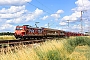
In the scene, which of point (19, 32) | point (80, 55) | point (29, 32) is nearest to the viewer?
point (80, 55)

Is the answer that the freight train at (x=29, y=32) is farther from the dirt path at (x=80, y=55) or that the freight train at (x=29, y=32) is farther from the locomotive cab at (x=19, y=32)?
the dirt path at (x=80, y=55)

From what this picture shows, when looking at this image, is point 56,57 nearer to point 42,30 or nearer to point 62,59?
point 62,59

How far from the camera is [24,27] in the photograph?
140ft

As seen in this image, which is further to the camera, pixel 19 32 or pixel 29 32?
pixel 29 32

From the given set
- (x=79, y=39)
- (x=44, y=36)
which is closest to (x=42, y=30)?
(x=44, y=36)

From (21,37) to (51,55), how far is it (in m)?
31.0

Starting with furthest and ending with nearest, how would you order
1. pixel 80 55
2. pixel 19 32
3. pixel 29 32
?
pixel 29 32 < pixel 19 32 < pixel 80 55

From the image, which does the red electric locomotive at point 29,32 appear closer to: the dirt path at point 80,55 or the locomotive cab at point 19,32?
the locomotive cab at point 19,32

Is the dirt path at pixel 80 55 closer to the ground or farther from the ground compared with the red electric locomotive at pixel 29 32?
closer to the ground

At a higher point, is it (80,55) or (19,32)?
(19,32)

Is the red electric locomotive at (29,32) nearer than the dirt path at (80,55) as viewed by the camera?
No

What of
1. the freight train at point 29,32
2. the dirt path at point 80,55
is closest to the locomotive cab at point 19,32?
the freight train at point 29,32

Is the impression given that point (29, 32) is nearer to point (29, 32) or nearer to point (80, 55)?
point (29, 32)

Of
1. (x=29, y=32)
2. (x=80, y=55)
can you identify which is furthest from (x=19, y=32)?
(x=80, y=55)
